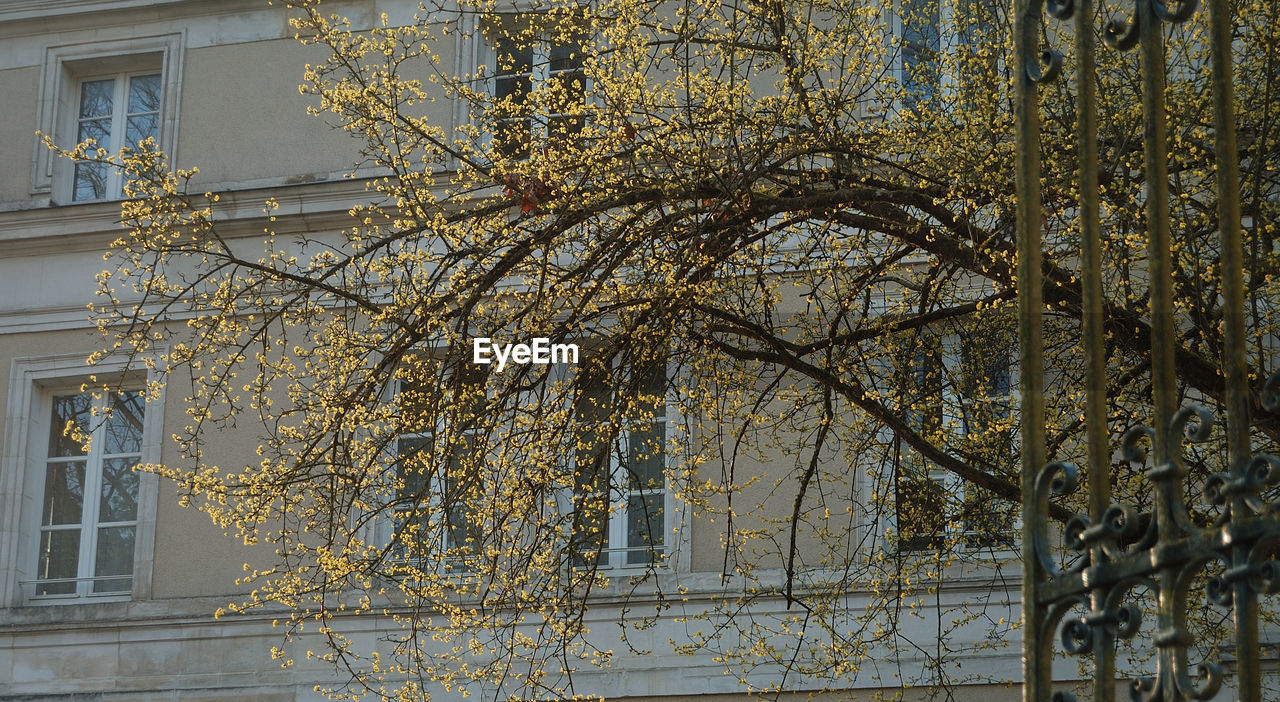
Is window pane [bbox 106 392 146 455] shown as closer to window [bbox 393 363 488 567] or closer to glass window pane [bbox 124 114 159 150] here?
glass window pane [bbox 124 114 159 150]

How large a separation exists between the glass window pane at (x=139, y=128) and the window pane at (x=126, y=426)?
8.09 ft

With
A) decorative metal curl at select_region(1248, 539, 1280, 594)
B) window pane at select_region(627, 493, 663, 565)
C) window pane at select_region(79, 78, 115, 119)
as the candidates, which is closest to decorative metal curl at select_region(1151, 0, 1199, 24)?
decorative metal curl at select_region(1248, 539, 1280, 594)

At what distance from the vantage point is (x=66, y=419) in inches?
603

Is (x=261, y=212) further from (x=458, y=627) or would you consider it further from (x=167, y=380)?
(x=458, y=627)

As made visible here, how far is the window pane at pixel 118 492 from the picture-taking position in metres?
14.9

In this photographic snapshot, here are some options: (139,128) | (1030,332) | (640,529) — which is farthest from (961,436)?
(139,128)

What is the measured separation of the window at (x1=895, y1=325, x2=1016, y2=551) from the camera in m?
8.95

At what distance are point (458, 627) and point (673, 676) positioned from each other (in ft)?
14.6

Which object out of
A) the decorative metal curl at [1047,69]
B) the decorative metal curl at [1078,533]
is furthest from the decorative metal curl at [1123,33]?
the decorative metal curl at [1078,533]

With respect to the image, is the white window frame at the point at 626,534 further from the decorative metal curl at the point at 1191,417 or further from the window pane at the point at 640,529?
the decorative metal curl at the point at 1191,417

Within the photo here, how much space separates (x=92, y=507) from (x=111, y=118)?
3.72 metres

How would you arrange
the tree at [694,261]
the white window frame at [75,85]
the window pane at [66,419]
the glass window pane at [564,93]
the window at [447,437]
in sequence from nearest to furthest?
the tree at [694,261], the window at [447,437], the glass window pane at [564,93], the window pane at [66,419], the white window frame at [75,85]

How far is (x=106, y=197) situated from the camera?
51.8ft

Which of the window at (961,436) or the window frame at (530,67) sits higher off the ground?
the window frame at (530,67)
